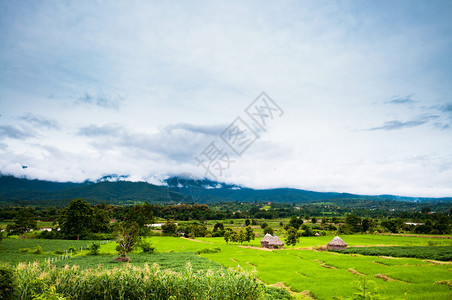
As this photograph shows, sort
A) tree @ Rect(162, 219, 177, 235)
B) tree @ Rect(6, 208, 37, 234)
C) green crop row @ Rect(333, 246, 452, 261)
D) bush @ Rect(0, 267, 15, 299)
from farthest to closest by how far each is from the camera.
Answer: tree @ Rect(162, 219, 177, 235)
tree @ Rect(6, 208, 37, 234)
green crop row @ Rect(333, 246, 452, 261)
bush @ Rect(0, 267, 15, 299)

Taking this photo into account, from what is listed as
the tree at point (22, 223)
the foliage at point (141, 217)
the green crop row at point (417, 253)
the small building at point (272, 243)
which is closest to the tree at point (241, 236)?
the small building at point (272, 243)

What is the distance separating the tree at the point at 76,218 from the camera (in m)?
63.0

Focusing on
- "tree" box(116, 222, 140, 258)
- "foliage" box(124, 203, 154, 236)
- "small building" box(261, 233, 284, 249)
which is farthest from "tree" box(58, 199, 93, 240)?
"small building" box(261, 233, 284, 249)

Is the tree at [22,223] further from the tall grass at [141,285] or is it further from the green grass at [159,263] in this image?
the tall grass at [141,285]

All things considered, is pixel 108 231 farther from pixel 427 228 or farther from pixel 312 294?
pixel 427 228

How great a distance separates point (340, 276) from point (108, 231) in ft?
242

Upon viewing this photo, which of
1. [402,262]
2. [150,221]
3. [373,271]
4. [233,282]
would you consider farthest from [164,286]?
[150,221]

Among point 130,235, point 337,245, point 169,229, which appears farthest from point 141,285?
point 169,229

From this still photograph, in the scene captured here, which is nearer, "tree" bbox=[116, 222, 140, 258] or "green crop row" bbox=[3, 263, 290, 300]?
"green crop row" bbox=[3, 263, 290, 300]

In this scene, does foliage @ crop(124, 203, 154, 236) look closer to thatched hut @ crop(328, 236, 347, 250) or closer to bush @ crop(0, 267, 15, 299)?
bush @ crop(0, 267, 15, 299)

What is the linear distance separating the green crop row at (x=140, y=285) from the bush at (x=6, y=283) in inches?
19.1

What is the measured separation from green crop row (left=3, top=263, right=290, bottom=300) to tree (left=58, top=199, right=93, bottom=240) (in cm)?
5630

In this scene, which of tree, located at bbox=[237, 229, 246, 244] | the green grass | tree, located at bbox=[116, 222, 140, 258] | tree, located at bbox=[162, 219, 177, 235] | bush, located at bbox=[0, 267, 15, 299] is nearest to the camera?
bush, located at bbox=[0, 267, 15, 299]

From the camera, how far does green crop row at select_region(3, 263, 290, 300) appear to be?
43.3ft
